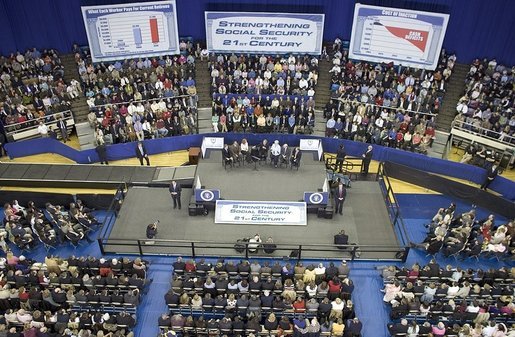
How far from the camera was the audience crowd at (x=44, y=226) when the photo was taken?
15586 millimetres

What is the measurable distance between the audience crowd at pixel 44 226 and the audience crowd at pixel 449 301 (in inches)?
410

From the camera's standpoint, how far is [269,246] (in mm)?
15125

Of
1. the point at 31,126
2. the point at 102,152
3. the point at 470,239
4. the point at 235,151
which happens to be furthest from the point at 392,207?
the point at 31,126

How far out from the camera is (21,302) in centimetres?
1329

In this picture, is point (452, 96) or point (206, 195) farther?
point (452, 96)

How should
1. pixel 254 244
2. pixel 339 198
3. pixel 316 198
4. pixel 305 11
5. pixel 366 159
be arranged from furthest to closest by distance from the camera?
pixel 305 11
pixel 366 159
pixel 316 198
pixel 339 198
pixel 254 244

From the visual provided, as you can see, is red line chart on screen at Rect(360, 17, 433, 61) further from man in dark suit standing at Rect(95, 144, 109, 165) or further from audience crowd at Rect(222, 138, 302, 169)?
man in dark suit standing at Rect(95, 144, 109, 165)

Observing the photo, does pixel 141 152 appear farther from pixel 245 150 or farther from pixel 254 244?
pixel 254 244

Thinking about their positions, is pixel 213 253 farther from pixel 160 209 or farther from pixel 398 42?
pixel 398 42

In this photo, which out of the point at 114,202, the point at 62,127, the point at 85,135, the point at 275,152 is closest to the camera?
the point at 114,202

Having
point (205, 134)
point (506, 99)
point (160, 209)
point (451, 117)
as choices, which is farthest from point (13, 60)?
point (506, 99)

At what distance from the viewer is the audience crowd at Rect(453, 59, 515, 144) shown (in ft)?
66.4

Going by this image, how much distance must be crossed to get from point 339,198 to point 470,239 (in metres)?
4.63

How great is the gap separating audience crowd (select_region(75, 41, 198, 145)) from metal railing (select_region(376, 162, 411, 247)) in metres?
8.86
